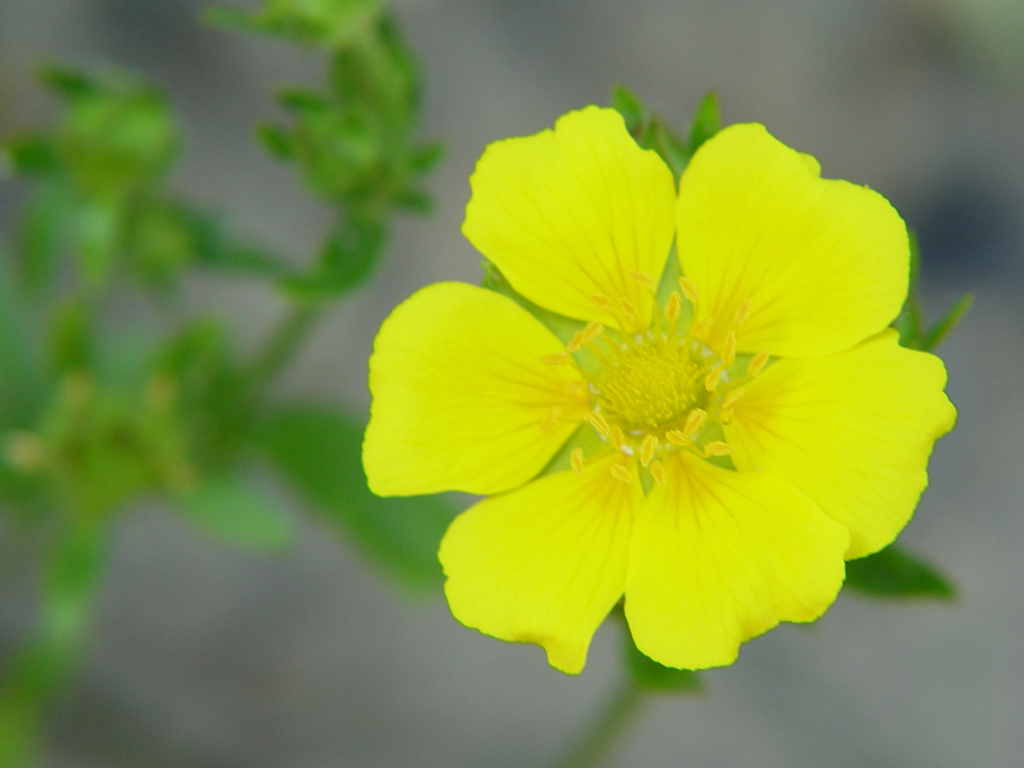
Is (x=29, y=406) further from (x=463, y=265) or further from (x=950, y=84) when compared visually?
(x=950, y=84)

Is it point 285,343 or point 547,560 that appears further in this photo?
point 285,343

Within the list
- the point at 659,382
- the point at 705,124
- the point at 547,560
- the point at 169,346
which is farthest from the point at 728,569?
the point at 169,346

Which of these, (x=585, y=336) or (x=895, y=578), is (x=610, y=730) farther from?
(x=585, y=336)

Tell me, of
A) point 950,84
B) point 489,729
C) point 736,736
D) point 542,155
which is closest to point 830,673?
point 736,736

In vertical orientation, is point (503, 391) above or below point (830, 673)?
above

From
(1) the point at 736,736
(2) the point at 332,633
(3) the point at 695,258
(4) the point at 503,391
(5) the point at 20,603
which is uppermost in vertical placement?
(3) the point at 695,258

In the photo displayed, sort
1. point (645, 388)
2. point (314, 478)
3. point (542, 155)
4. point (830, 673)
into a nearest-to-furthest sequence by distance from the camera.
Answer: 1. point (542, 155)
2. point (645, 388)
3. point (314, 478)
4. point (830, 673)

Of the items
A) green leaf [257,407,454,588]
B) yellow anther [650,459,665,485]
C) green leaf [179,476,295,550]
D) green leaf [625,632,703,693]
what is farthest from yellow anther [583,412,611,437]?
green leaf [257,407,454,588]
